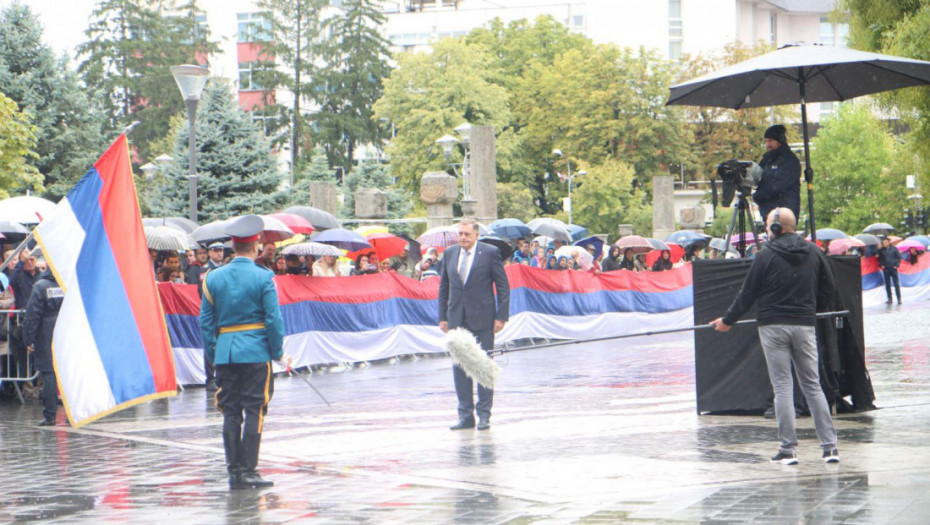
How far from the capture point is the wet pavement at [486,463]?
778cm

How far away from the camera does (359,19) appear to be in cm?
7488

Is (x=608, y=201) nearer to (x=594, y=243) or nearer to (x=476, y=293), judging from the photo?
(x=594, y=243)

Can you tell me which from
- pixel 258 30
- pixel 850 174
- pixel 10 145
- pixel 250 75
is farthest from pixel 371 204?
pixel 250 75

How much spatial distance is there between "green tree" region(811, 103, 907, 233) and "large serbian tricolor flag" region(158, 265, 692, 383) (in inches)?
1665

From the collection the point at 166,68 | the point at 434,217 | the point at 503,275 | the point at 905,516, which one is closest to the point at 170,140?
the point at 166,68

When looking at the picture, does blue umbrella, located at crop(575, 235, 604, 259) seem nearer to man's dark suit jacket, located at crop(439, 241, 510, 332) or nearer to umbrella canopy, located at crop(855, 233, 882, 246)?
umbrella canopy, located at crop(855, 233, 882, 246)

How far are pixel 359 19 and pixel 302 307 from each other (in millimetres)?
57088

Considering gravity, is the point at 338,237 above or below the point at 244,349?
above

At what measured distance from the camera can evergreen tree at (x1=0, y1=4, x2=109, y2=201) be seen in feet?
139

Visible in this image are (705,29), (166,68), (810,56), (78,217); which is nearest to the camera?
(78,217)

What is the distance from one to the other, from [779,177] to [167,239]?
41.4 ft


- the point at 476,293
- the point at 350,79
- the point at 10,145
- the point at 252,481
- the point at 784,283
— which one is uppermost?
the point at 350,79

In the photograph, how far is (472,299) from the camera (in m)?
12.1

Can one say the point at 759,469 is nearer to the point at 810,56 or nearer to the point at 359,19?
the point at 810,56
